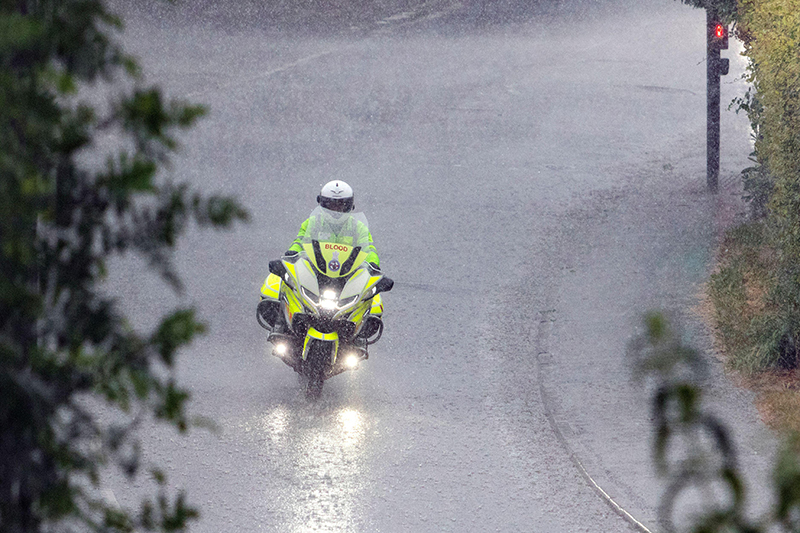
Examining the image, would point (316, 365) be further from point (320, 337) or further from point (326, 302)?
point (326, 302)


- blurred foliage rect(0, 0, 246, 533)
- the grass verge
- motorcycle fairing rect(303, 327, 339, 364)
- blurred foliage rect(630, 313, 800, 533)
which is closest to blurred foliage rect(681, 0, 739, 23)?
the grass verge

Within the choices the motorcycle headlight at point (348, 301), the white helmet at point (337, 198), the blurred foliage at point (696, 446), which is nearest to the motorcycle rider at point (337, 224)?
the white helmet at point (337, 198)

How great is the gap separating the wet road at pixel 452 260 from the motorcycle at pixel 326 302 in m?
0.37

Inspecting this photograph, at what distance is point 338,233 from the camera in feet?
31.1

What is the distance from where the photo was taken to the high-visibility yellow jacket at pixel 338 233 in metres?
9.44

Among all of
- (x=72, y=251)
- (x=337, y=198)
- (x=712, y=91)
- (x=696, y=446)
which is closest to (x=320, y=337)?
(x=337, y=198)

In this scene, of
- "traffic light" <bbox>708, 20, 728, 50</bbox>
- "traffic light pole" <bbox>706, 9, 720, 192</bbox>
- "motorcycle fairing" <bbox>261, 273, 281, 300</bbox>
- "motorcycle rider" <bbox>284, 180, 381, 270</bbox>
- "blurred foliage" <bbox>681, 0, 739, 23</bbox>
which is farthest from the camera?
"traffic light pole" <bbox>706, 9, 720, 192</bbox>

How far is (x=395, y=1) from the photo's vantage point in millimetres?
29203

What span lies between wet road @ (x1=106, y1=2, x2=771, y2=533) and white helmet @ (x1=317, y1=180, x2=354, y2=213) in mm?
1655

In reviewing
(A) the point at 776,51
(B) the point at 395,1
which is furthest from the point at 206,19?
(A) the point at 776,51

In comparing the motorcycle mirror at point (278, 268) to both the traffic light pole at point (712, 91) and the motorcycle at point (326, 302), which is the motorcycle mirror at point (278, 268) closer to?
the motorcycle at point (326, 302)

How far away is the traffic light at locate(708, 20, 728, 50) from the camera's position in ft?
46.4

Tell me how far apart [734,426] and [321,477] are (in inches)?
138

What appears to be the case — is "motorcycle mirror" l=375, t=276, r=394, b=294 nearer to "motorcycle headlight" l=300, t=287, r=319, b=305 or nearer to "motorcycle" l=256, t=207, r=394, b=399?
"motorcycle" l=256, t=207, r=394, b=399
